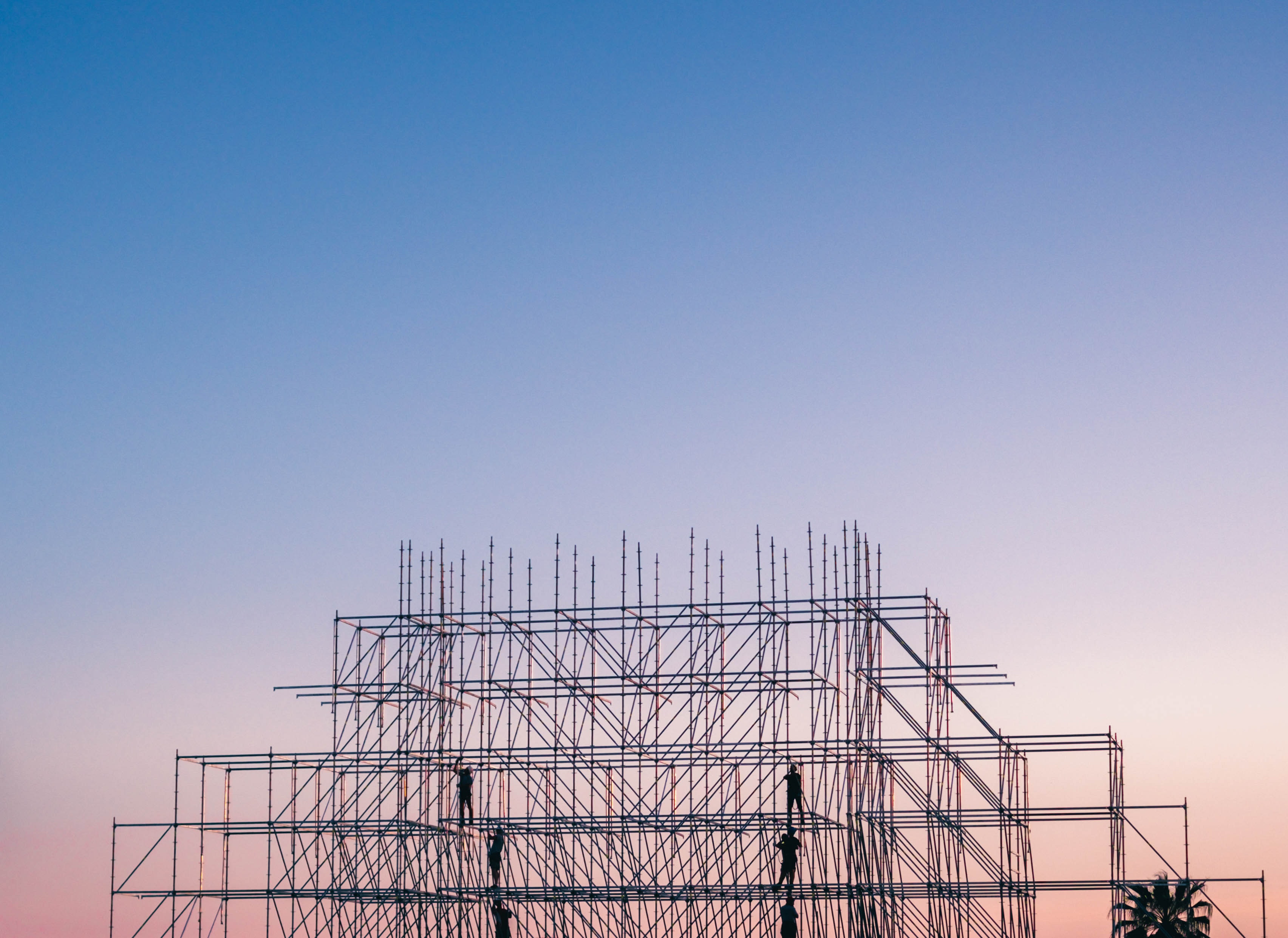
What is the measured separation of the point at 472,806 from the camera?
132ft

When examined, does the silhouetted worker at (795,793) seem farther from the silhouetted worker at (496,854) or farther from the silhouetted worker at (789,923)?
the silhouetted worker at (496,854)

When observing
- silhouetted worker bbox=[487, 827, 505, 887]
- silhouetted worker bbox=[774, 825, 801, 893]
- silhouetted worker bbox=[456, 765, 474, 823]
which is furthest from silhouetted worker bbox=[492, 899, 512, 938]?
silhouetted worker bbox=[774, 825, 801, 893]

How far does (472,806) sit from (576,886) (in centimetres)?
322

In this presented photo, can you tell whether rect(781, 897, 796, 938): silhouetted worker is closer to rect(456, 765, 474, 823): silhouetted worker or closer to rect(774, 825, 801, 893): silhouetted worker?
rect(774, 825, 801, 893): silhouetted worker

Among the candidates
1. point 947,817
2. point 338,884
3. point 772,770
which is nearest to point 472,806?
point 338,884

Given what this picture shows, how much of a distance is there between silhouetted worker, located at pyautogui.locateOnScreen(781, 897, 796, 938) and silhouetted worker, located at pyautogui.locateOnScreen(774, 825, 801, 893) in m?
0.48

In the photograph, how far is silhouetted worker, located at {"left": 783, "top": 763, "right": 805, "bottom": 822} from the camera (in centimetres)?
3662

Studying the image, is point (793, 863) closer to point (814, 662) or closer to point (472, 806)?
point (814, 662)

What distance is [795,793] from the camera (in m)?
36.7

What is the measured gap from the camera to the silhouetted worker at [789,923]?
35.8 meters

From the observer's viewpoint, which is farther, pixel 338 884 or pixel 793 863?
pixel 338 884

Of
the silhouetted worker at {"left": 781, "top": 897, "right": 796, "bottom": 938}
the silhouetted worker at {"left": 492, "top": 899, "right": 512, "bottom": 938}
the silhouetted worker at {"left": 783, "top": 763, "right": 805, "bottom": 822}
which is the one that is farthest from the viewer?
the silhouetted worker at {"left": 492, "top": 899, "right": 512, "bottom": 938}

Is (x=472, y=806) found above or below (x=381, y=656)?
below

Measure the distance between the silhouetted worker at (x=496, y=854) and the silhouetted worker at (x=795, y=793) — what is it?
17.2ft
